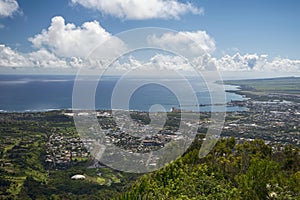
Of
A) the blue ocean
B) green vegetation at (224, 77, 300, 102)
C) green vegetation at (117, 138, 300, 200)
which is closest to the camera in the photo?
green vegetation at (117, 138, 300, 200)

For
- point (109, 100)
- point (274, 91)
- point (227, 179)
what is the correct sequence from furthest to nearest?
1. point (274, 91)
2. point (109, 100)
3. point (227, 179)

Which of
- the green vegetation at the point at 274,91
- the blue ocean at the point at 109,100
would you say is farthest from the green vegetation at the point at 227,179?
the green vegetation at the point at 274,91

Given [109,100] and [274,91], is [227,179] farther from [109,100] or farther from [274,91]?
[274,91]

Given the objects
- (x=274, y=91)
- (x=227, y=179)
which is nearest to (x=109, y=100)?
(x=274, y=91)

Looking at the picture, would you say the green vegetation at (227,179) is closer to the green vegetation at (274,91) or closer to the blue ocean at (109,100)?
the blue ocean at (109,100)

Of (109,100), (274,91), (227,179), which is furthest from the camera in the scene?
(274,91)

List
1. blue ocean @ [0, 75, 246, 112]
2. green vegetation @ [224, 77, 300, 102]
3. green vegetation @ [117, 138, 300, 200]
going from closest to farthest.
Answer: green vegetation @ [117, 138, 300, 200] → blue ocean @ [0, 75, 246, 112] → green vegetation @ [224, 77, 300, 102]

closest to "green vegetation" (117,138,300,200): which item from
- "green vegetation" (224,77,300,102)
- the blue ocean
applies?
the blue ocean

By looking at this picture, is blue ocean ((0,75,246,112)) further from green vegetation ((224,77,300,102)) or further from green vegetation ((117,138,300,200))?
green vegetation ((117,138,300,200))

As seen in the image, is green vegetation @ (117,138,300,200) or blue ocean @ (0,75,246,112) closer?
green vegetation @ (117,138,300,200)

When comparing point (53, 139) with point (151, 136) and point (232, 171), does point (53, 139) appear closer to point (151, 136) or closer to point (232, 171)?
point (151, 136)

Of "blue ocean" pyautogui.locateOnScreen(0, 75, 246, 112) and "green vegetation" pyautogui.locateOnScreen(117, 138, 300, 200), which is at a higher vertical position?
"green vegetation" pyautogui.locateOnScreen(117, 138, 300, 200)
